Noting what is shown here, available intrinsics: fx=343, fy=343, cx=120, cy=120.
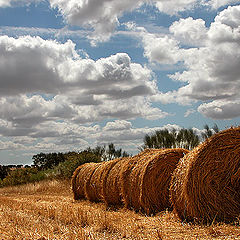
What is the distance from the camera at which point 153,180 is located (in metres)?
8.39

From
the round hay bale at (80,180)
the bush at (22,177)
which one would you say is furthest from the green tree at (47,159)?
the round hay bale at (80,180)

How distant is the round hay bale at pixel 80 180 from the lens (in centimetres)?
1230

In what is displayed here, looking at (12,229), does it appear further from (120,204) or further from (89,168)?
Answer: (89,168)

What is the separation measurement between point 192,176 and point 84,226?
2274mm

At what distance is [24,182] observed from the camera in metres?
22.8

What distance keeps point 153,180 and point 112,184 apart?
2018mm

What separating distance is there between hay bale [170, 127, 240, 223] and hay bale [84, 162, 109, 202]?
4.26 m

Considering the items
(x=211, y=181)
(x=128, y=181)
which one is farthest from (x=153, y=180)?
(x=211, y=181)

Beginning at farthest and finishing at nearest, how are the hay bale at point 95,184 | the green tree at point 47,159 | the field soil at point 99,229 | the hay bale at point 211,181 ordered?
the green tree at point 47,159 → the hay bale at point 95,184 → the hay bale at point 211,181 → the field soil at point 99,229

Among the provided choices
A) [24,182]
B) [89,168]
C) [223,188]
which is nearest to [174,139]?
[24,182]

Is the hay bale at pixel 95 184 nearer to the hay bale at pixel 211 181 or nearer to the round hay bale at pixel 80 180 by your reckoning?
the round hay bale at pixel 80 180

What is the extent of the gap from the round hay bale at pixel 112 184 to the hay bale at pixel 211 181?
3129 mm

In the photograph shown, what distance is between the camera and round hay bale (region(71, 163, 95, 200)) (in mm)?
12297

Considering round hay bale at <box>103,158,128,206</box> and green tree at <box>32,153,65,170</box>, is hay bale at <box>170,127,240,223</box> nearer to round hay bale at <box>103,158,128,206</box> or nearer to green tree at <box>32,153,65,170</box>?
round hay bale at <box>103,158,128,206</box>
